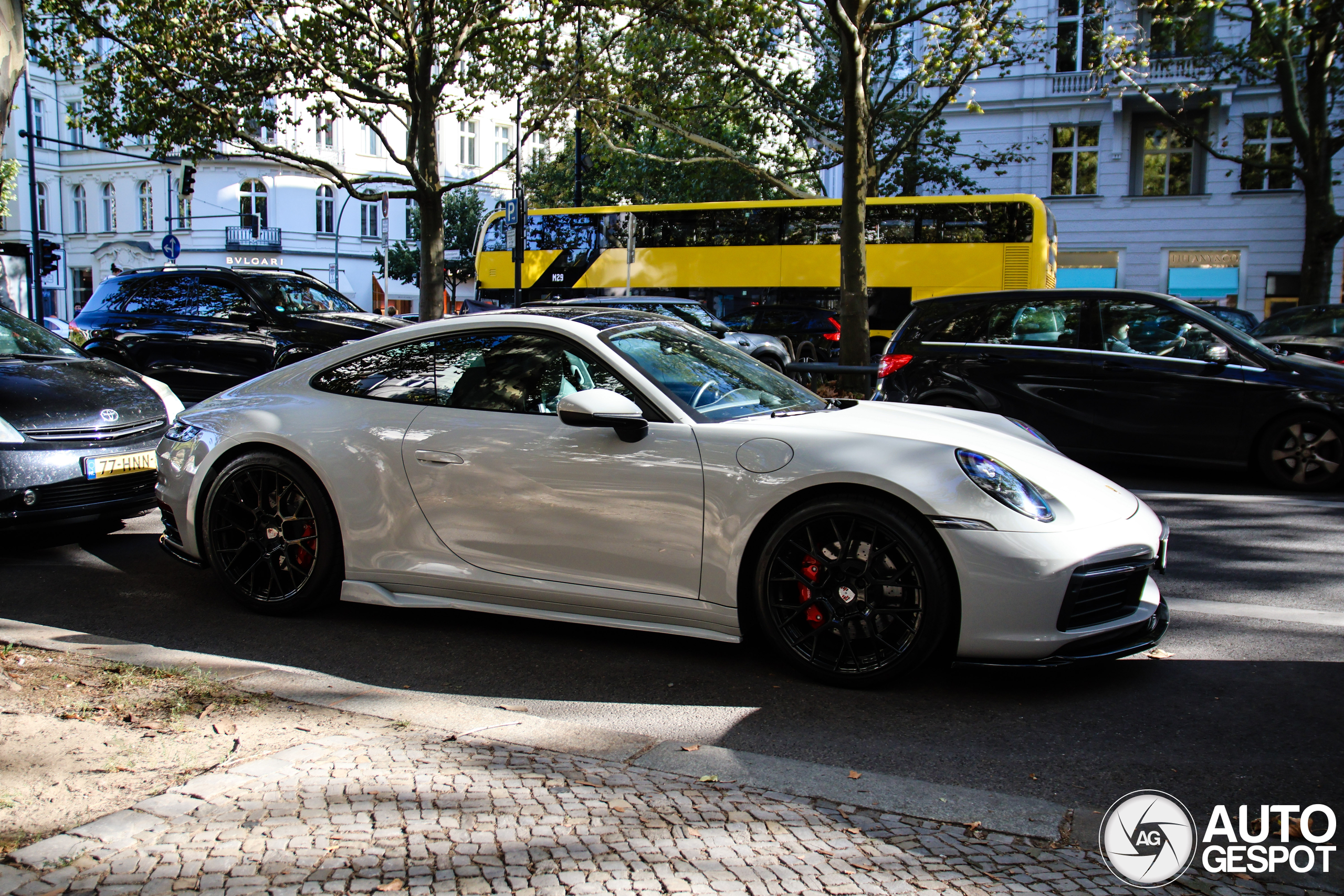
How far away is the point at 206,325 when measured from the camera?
12.8 metres

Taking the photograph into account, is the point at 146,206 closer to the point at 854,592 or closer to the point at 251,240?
the point at 251,240

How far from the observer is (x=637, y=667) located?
421 centimetres

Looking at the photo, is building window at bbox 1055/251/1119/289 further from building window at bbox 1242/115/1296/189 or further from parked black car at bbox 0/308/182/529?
parked black car at bbox 0/308/182/529

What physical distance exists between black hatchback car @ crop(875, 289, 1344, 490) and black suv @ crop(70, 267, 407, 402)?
6981 mm

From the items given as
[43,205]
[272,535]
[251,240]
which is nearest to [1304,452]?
[272,535]

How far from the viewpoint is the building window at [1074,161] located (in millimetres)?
34719

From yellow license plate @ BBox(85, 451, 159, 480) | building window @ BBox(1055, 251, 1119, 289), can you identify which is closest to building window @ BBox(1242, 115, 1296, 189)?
building window @ BBox(1055, 251, 1119, 289)

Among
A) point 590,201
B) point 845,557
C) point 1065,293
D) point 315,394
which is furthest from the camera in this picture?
point 590,201

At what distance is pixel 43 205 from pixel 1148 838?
6422 centimetres

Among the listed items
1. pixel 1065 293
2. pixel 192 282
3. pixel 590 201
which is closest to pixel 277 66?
pixel 192 282

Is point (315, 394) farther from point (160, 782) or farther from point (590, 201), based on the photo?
point (590, 201)

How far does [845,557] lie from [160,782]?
224 centimetres

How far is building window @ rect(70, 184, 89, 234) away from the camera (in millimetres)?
55656

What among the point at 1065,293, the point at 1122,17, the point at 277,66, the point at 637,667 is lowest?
the point at 637,667
